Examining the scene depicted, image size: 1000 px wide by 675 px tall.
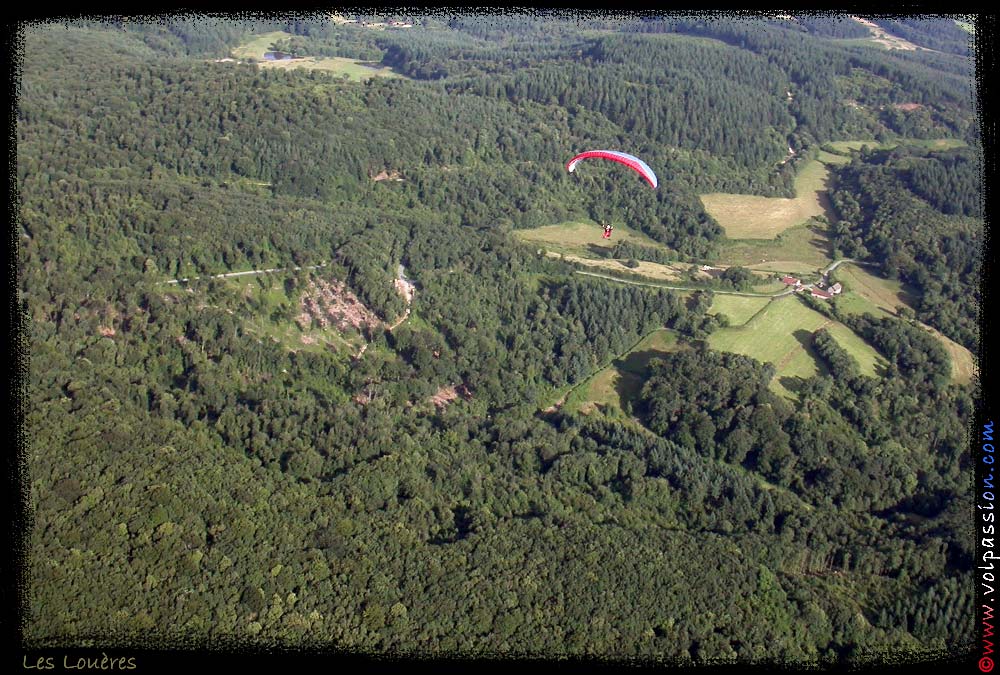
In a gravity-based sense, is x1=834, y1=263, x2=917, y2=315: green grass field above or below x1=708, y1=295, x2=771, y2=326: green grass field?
below

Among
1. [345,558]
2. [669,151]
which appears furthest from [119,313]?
[669,151]

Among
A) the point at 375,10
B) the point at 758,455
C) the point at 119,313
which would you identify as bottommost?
the point at 758,455

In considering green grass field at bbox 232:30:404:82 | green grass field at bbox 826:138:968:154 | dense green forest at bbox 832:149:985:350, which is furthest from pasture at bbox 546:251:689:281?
green grass field at bbox 232:30:404:82

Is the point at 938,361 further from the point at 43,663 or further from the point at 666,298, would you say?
the point at 43,663

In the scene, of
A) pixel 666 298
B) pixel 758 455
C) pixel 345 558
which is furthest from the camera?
pixel 666 298

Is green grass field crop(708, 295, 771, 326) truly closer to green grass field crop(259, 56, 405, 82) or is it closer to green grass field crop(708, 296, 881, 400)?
green grass field crop(708, 296, 881, 400)

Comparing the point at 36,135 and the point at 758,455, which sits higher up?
the point at 36,135

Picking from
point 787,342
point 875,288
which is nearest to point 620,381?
point 787,342
